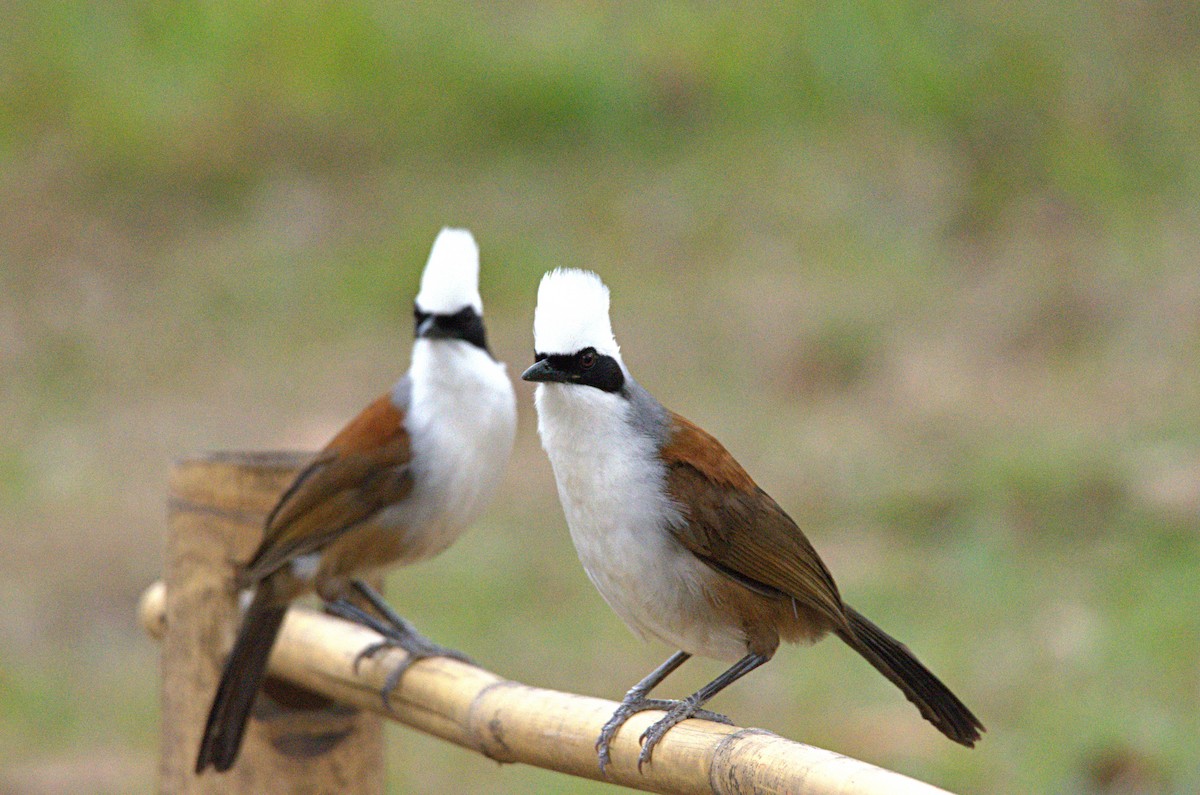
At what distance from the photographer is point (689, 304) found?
28.6ft

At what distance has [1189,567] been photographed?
6.03 metres

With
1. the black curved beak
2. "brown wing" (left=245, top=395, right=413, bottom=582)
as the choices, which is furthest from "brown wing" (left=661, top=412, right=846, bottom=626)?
"brown wing" (left=245, top=395, right=413, bottom=582)

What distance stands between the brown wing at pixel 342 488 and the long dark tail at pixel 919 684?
1395mm

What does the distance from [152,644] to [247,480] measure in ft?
10.3

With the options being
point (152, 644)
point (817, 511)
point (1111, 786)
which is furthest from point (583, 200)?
point (1111, 786)

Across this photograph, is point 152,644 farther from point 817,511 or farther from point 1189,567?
point 1189,567

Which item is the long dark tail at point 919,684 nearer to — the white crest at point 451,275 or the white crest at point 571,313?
the white crest at point 571,313

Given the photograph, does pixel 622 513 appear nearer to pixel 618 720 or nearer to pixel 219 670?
pixel 618 720

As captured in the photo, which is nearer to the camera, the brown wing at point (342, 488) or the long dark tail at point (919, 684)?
the long dark tail at point (919, 684)

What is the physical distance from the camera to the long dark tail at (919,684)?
2656 millimetres

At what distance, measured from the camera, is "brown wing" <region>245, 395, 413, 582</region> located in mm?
3537

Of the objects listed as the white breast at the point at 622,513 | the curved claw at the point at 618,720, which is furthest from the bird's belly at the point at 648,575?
the curved claw at the point at 618,720

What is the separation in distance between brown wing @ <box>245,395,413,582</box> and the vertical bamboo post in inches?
2.5

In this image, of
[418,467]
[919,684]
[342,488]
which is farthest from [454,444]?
[919,684]
